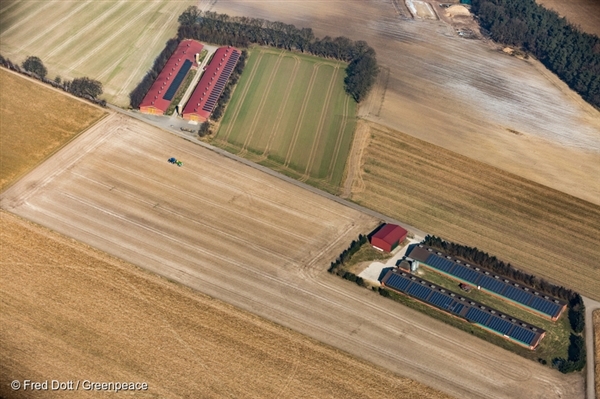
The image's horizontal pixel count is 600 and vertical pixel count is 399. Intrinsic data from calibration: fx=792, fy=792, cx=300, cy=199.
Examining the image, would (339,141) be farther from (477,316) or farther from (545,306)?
(545,306)

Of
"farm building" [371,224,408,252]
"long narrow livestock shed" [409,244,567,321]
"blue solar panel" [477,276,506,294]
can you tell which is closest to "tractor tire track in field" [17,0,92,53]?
"farm building" [371,224,408,252]

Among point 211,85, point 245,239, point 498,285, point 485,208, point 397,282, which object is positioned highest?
point 211,85

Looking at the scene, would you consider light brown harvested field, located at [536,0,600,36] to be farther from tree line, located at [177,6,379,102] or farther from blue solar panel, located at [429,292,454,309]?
blue solar panel, located at [429,292,454,309]

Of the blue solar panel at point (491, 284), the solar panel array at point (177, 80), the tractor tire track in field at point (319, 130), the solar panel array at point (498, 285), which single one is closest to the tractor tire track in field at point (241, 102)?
the solar panel array at point (177, 80)

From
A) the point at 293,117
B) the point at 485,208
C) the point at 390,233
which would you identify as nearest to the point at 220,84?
the point at 293,117

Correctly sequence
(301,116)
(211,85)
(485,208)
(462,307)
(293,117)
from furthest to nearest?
(211,85) < (301,116) < (293,117) < (485,208) < (462,307)

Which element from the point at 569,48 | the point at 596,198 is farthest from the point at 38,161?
the point at 569,48
